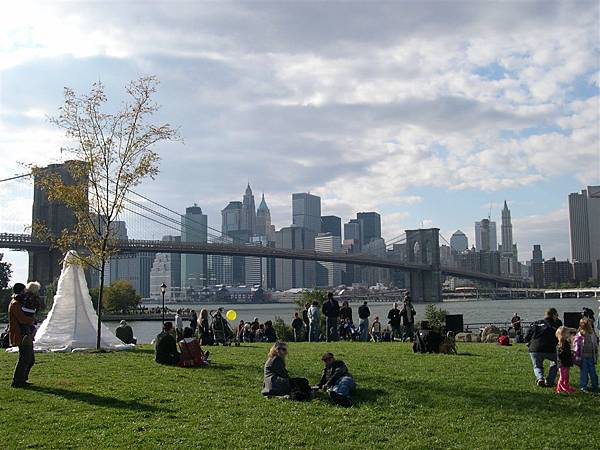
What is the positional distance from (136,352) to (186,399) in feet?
21.7

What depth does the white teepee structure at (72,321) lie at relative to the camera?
1606 cm

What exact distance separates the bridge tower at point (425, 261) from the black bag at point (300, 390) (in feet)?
235

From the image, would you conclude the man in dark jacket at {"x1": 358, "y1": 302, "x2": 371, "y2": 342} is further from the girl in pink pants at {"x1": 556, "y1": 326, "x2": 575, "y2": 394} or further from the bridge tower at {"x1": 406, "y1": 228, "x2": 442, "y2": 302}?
the bridge tower at {"x1": 406, "y1": 228, "x2": 442, "y2": 302}

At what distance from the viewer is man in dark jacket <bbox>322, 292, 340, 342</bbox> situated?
1820 cm

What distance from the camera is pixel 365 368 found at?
11.0 m

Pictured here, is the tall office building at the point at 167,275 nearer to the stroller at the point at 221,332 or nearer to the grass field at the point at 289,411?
the stroller at the point at 221,332

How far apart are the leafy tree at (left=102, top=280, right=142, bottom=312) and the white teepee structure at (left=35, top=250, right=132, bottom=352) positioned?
58.5 m

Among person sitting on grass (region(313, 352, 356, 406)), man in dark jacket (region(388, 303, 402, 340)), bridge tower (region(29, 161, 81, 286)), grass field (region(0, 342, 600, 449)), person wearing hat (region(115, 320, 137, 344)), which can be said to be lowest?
grass field (region(0, 342, 600, 449))

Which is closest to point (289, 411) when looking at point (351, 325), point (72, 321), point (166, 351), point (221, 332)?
point (166, 351)

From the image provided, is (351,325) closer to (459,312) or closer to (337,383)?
(337,383)

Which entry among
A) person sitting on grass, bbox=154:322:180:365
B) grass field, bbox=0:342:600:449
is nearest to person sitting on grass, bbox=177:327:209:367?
person sitting on grass, bbox=154:322:180:365

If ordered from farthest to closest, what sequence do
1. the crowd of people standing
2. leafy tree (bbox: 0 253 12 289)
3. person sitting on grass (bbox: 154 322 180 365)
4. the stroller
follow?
leafy tree (bbox: 0 253 12 289), the crowd of people standing, the stroller, person sitting on grass (bbox: 154 322 180 365)

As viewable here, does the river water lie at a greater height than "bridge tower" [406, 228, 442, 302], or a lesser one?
lesser

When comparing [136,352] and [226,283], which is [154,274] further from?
[136,352]
